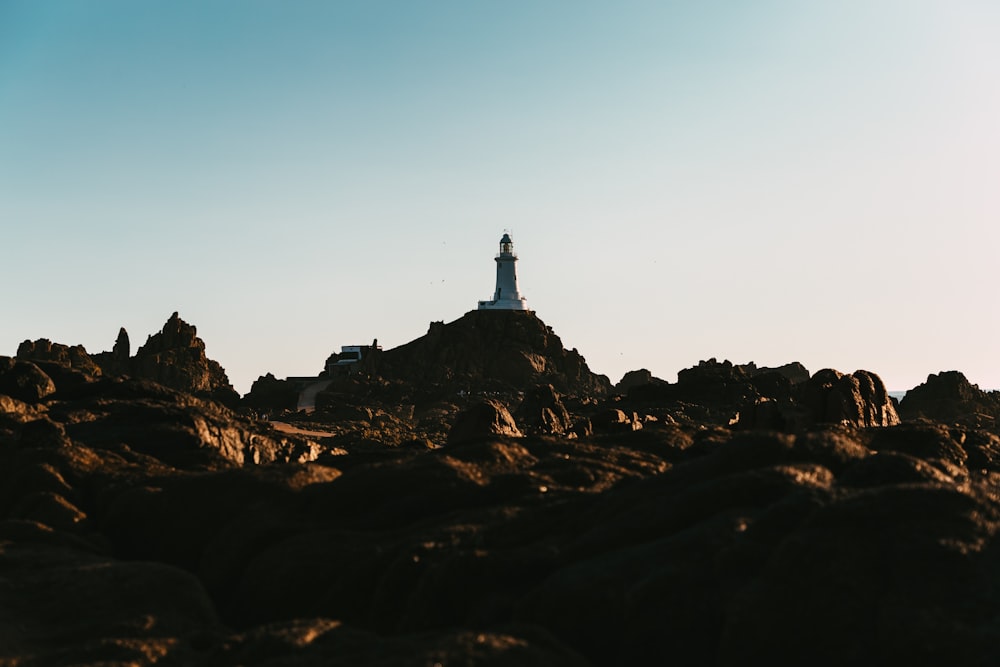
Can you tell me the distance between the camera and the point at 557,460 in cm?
2605

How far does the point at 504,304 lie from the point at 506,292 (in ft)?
11.1

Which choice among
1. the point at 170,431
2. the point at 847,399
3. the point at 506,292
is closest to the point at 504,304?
the point at 506,292

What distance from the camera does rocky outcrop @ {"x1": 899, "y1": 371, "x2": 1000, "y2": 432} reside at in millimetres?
111438

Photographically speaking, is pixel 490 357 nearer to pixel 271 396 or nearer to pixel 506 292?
pixel 506 292

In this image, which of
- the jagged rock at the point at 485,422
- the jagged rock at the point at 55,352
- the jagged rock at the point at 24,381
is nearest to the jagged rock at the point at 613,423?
the jagged rock at the point at 485,422

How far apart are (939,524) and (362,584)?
903cm

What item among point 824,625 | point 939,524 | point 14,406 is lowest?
point 824,625

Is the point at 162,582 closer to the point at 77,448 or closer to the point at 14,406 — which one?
the point at 77,448

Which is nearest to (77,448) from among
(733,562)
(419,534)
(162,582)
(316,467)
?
(316,467)

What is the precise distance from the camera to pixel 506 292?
197375mm

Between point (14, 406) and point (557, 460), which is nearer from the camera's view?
point (557, 460)

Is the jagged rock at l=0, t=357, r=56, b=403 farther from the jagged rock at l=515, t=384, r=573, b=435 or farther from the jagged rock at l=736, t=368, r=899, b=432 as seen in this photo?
the jagged rock at l=736, t=368, r=899, b=432

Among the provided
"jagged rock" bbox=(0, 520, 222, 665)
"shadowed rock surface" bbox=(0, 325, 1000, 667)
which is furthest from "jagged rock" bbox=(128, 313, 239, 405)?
"jagged rock" bbox=(0, 520, 222, 665)

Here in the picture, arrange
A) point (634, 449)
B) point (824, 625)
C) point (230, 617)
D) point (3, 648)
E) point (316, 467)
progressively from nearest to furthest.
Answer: point (824, 625), point (3, 648), point (230, 617), point (316, 467), point (634, 449)
